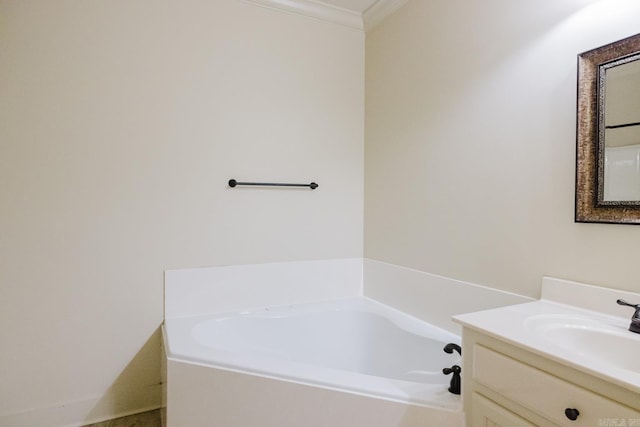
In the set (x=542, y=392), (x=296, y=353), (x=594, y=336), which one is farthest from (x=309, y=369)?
(x=594, y=336)

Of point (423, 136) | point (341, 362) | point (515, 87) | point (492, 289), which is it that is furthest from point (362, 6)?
point (341, 362)

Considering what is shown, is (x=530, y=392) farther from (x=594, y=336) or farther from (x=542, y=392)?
(x=594, y=336)

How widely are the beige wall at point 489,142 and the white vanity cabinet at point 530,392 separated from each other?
45cm

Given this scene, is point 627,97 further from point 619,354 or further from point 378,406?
point 378,406

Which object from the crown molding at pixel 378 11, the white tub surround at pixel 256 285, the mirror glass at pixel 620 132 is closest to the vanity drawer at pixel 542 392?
the mirror glass at pixel 620 132

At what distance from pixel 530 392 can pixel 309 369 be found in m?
0.76

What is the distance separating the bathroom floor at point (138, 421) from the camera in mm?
1856

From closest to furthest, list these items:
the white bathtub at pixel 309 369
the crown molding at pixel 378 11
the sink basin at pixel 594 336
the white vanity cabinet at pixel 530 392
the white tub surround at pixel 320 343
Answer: the white vanity cabinet at pixel 530 392 → the sink basin at pixel 594 336 → the white bathtub at pixel 309 369 → the white tub surround at pixel 320 343 → the crown molding at pixel 378 11

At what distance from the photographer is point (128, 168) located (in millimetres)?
1896

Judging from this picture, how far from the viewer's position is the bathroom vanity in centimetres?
81

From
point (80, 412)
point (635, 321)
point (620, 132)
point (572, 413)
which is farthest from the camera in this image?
point (80, 412)

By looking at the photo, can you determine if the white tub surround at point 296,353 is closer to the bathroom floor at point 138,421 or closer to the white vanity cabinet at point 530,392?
the white vanity cabinet at point 530,392

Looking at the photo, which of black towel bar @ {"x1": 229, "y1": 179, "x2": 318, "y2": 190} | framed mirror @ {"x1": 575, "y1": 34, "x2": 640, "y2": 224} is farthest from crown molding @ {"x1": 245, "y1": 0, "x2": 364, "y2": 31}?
framed mirror @ {"x1": 575, "y1": 34, "x2": 640, "y2": 224}

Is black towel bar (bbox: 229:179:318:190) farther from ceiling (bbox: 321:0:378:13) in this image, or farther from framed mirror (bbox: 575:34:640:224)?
framed mirror (bbox: 575:34:640:224)
